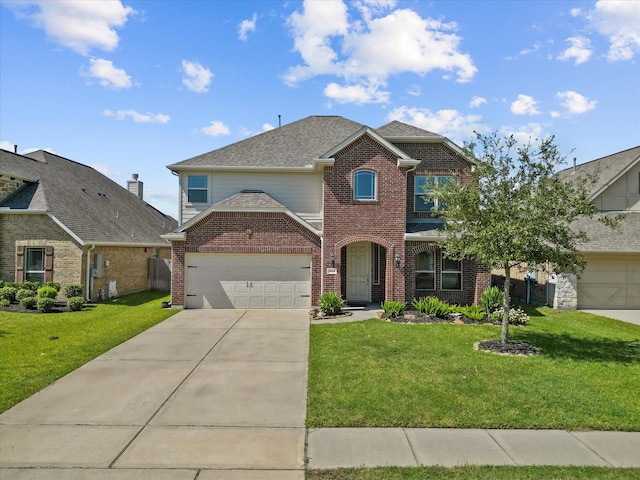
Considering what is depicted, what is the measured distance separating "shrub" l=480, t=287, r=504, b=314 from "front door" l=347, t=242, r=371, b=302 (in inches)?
181

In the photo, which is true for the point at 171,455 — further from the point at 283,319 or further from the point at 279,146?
the point at 279,146

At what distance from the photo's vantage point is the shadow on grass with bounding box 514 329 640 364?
9148 mm

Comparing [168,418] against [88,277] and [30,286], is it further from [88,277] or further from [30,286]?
[30,286]

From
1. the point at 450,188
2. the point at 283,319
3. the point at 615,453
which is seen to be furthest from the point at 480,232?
the point at 283,319

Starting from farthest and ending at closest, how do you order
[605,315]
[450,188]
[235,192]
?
[235,192] → [605,315] → [450,188]

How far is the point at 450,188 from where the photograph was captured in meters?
9.74

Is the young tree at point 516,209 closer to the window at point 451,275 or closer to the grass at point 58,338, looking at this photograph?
the window at point 451,275

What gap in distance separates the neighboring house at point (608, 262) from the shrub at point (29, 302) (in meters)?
19.9

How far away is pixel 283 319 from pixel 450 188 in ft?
23.0

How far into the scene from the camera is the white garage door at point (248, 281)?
15.3 m

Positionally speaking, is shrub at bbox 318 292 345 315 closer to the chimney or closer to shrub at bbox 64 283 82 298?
shrub at bbox 64 283 82 298

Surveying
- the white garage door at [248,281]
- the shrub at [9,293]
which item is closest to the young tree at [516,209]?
the white garage door at [248,281]

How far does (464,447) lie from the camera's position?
16.6ft

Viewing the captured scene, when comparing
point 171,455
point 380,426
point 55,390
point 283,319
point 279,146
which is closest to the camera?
point 171,455
